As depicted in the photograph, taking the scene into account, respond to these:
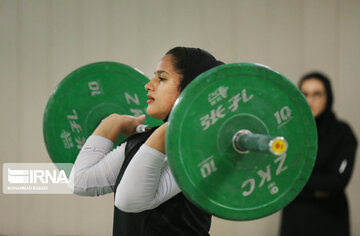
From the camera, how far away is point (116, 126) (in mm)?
1033

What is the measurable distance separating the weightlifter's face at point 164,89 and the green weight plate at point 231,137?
0.19 m

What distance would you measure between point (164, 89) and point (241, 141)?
0.81 ft

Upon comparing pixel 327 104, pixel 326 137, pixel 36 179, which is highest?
pixel 327 104

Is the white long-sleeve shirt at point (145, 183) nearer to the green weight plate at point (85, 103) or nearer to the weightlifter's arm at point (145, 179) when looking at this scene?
the weightlifter's arm at point (145, 179)

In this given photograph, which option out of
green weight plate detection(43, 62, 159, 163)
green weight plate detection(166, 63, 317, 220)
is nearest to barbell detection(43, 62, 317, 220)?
green weight plate detection(166, 63, 317, 220)

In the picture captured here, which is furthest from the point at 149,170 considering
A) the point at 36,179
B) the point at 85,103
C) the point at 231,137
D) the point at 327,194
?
the point at 36,179

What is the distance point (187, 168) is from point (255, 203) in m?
0.16

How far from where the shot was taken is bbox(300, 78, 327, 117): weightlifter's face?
203cm

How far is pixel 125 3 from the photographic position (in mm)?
2801

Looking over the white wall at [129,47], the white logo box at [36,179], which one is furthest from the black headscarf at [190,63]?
the white logo box at [36,179]

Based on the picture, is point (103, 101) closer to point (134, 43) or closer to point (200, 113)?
point (200, 113)

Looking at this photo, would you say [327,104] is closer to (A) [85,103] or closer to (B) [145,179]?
(A) [85,103]

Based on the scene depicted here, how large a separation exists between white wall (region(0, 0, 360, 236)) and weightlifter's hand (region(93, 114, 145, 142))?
1.72 m

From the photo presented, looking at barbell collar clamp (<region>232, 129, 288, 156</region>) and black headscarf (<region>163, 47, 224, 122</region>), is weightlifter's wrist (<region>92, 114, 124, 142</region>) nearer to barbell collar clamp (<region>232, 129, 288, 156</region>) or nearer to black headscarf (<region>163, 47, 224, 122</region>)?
black headscarf (<region>163, 47, 224, 122</region>)
